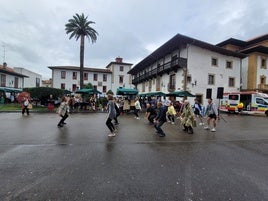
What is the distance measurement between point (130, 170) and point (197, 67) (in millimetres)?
24285

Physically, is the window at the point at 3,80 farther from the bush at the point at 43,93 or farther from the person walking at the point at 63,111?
the person walking at the point at 63,111

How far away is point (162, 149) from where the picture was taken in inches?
219

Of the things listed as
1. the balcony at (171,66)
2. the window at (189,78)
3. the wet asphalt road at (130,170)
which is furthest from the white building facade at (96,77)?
the wet asphalt road at (130,170)

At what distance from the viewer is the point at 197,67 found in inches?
997

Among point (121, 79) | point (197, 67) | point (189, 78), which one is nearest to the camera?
point (189, 78)

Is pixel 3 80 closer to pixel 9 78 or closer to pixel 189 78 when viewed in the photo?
pixel 9 78

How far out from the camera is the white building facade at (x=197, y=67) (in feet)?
80.5

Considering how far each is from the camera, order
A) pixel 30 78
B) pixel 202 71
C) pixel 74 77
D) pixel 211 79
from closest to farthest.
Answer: pixel 202 71 < pixel 211 79 < pixel 74 77 < pixel 30 78

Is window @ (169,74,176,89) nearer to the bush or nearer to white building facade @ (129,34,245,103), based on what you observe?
white building facade @ (129,34,245,103)

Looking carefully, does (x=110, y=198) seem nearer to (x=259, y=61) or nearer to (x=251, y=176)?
(x=251, y=176)

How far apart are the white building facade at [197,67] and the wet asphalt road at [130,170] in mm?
19618

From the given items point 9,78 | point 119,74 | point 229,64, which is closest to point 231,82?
point 229,64

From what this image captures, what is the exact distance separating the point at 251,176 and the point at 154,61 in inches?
1268

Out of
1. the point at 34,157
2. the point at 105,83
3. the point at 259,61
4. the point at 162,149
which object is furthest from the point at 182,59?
the point at 105,83
